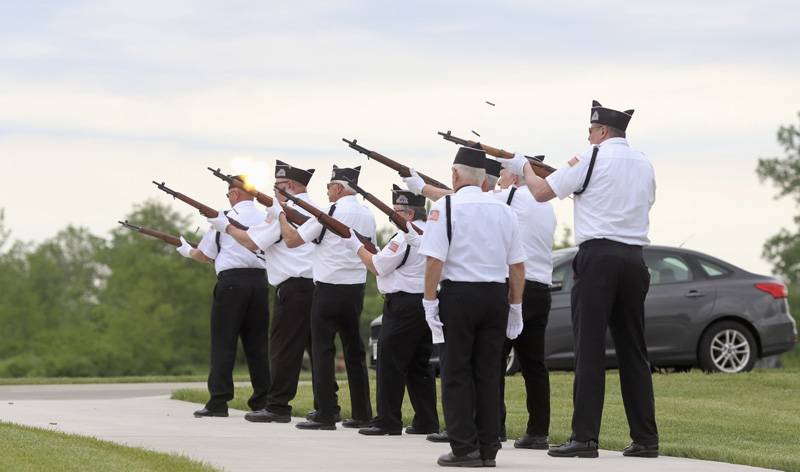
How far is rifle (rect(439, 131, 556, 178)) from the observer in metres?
11.6

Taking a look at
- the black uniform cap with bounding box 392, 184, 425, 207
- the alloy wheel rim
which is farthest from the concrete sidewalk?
the alloy wheel rim

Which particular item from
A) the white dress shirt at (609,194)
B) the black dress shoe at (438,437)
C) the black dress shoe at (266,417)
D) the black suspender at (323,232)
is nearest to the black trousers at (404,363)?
the black dress shoe at (438,437)

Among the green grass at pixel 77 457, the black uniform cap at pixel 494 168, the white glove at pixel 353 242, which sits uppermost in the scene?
the black uniform cap at pixel 494 168

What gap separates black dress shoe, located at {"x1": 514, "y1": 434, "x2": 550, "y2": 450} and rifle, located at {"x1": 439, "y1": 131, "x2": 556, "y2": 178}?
194 cm

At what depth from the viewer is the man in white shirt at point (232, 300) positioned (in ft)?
50.1

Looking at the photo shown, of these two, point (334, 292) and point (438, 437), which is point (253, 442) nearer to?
point (438, 437)

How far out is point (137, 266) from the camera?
7550 cm

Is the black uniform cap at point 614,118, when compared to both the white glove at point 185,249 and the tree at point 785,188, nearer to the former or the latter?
the white glove at point 185,249

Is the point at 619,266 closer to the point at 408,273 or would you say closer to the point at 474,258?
the point at 474,258

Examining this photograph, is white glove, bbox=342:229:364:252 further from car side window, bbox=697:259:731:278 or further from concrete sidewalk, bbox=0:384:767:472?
car side window, bbox=697:259:731:278

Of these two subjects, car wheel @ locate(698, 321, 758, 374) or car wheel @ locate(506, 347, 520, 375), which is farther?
car wheel @ locate(698, 321, 758, 374)

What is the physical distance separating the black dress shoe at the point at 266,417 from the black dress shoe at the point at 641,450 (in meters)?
4.20

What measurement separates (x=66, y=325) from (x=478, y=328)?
67.9 m

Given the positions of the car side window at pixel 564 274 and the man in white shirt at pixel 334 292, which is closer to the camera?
the man in white shirt at pixel 334 292
